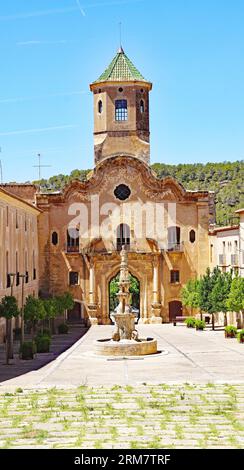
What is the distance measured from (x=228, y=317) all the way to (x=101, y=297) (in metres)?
8.86

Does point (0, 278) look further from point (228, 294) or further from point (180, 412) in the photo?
point (180, 412)

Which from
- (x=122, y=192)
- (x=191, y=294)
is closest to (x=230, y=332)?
(x=191, y=294)

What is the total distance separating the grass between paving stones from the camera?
1706 centimetres

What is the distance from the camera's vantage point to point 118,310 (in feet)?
122

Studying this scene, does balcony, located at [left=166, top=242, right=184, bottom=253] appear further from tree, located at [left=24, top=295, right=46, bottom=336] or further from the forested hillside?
the forested hillside

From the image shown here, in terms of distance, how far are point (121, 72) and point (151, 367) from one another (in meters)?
33.9

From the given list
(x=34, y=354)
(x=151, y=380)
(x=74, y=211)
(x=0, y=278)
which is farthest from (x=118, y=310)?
(x=74, y=211)

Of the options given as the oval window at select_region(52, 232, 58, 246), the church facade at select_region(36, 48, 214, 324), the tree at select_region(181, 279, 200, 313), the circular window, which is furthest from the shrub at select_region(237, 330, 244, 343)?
the oval window at select_region(52, 232, 58, 246)

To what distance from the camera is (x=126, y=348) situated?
34.4 m

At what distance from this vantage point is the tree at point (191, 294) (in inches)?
2000

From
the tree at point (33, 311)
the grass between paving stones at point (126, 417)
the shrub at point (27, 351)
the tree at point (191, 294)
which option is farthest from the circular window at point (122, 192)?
the grass between paving stones at point (126, 417)

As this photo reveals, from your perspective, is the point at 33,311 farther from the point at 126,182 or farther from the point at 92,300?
the point at 126,182

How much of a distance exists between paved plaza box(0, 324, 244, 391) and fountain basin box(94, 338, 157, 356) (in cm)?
46

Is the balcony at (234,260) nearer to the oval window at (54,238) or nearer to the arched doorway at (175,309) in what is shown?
the arched doorway at (175,309)
